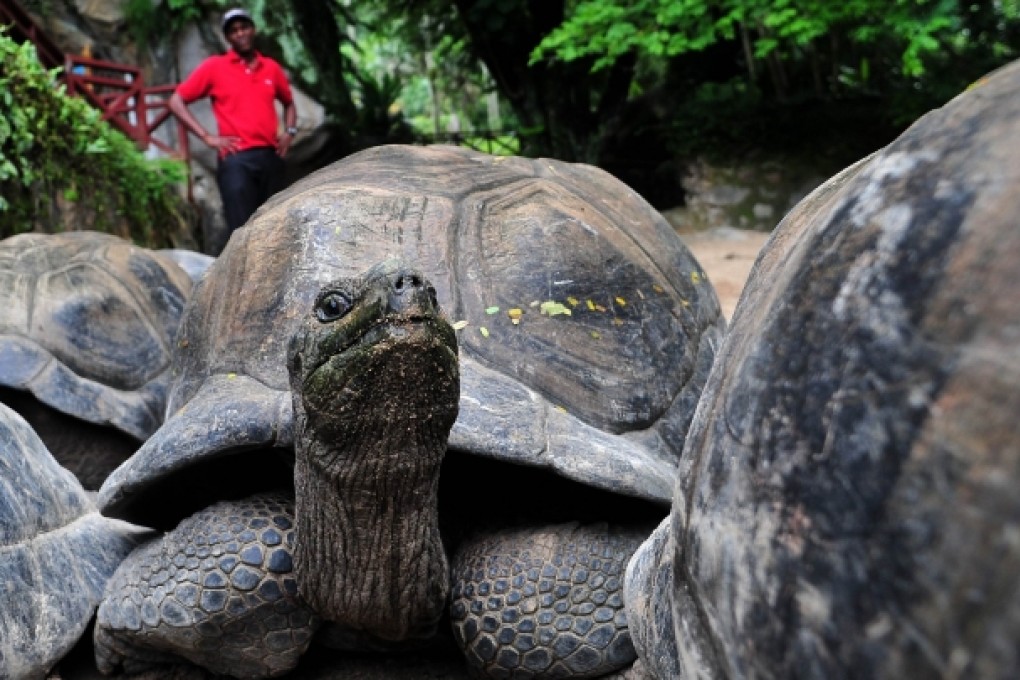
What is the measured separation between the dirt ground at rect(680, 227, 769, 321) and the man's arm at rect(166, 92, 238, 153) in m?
2.86

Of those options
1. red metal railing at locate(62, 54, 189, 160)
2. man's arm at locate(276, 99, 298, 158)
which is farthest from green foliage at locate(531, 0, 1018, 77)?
red metal railing at locate(62, 54, 189, 160)

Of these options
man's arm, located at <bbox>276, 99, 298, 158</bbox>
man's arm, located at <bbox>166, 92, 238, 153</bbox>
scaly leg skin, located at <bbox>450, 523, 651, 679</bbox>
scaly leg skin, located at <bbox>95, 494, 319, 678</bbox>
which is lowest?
scaly leg skin, located at <bbox>450, 523, 651, 679</bbox>

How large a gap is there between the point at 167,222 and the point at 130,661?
6.13 meters

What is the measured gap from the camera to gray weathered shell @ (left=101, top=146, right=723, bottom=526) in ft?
7.63

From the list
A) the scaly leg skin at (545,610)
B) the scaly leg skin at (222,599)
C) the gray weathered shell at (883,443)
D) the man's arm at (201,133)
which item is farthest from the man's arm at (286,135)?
the gray weathered shell at (883,443)

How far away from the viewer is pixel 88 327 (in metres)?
4.27

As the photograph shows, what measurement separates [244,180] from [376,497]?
196 inches

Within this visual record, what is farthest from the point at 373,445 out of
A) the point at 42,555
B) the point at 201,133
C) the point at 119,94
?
the point at 119,94

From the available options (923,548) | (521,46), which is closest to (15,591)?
(923,548)

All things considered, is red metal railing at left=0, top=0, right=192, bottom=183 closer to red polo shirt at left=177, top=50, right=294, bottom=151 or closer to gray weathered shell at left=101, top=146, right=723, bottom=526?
red polo shirt at left=177, top=50, right=294, bottom=151

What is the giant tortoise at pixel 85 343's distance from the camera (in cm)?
397

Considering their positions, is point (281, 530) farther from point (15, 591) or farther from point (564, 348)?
point (564, 348)

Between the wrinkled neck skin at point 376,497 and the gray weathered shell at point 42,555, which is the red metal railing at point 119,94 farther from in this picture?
the wrinkled neck skin at point 376,497

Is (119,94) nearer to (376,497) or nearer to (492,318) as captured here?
(492,318)
